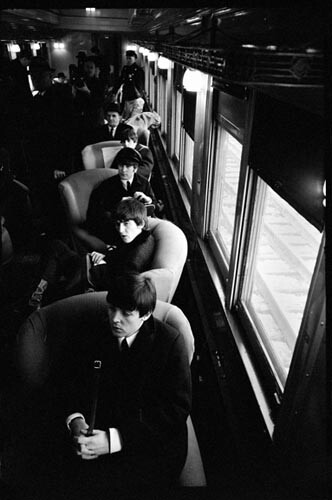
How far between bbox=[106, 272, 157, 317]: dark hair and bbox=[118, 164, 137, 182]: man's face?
2401 mm

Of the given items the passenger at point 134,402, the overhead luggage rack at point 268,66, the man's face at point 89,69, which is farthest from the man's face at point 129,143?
the man's face at point 89,69

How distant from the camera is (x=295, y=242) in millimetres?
6039

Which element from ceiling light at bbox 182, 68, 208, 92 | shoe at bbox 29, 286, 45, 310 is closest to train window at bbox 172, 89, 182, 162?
ceiling light at bbox 182, 68, 208, 92

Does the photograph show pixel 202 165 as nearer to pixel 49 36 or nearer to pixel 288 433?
pixel 288 433

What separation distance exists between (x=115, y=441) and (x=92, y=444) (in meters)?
Answer: 0.12

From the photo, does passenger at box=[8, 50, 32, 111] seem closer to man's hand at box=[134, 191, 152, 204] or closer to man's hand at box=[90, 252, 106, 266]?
man's hand at box=[134, 191, 152, 204]

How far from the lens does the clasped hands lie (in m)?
1.83

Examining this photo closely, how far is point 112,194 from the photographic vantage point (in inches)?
171

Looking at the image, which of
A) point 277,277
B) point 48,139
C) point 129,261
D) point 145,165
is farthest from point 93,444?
point 48,139

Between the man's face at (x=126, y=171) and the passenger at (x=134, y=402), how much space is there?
2.39 m

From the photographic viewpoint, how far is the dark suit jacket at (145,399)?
1.95 metres

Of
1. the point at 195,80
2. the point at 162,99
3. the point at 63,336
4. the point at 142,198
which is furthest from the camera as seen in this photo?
the point at 162,99

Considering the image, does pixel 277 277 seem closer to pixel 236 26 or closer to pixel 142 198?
pixel 142 198

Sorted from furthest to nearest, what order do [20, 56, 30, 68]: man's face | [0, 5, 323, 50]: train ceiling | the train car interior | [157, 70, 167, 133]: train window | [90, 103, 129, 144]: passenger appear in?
[157, 70, 167, 133]: train window → [20, 56, 30, 68]: man's face → [90, 103, 129, 144]: passenger → [0, 5, 323, 50]: train ceiling → the train car interior
